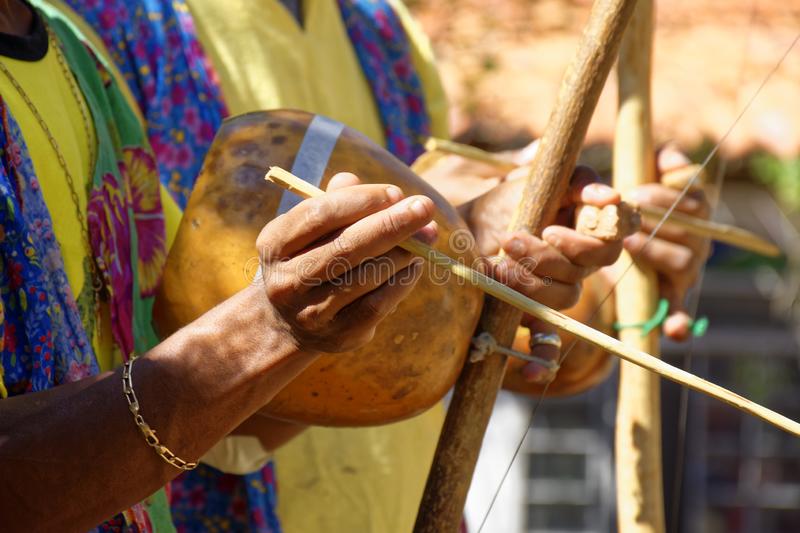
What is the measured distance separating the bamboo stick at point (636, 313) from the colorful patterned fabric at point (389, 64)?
492 mm

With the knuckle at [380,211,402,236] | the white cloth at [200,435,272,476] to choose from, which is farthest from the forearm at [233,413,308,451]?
the knuckle at [380,211,402,236]

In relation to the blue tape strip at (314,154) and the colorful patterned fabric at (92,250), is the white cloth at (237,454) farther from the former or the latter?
the blue tape strip at (314,154)

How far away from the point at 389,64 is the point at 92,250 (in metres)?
1.07

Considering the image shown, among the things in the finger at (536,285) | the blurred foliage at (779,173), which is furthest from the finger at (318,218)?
the blurred foliage at (779,173)

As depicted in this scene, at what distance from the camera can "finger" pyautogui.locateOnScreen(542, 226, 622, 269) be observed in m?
1.52

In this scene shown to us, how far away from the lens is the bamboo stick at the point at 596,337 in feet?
3.81

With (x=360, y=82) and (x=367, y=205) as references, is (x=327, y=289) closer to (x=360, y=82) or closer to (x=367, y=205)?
(x=367, y=205)

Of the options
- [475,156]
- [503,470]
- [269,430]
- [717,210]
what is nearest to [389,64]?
[475,156]

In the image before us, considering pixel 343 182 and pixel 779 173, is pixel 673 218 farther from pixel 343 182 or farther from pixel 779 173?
pixel 779 173

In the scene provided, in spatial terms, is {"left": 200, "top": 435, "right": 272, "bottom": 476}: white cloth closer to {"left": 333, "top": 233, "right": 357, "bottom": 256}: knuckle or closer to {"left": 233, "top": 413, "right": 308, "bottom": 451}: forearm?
{"left": 233, "top": 413, "right": 308, "bottom": 451}: forearm

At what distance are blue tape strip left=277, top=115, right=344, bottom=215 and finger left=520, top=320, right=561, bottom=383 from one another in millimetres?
441

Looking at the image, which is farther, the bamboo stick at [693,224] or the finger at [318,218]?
the bamboo stick at [693,224]

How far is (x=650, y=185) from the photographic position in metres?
1.96

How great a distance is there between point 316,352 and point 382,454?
92 centimetres
